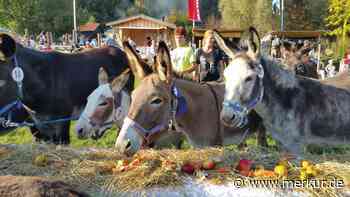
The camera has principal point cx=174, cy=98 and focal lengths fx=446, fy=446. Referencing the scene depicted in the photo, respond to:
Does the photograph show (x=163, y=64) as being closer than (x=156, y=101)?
No

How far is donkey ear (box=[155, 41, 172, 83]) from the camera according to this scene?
4.41 metres

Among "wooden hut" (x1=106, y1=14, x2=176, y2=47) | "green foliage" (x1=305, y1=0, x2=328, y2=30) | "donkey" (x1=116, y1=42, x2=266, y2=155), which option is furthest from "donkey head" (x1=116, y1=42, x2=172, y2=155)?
"green foliage" (x1=305, y1=0, x2=328, y2=30)

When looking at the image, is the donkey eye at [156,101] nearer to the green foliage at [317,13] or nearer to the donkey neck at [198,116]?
the donkey neck at [198,116]

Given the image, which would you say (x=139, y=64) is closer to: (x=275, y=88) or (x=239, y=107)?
(x=239, y=107)

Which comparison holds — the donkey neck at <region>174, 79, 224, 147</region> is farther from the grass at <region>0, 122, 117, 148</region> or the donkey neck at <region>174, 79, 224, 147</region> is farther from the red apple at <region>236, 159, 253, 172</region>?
the grass at <region>0, 122, 117, 148</region>

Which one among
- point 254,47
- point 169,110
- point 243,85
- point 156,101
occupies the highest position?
point 254,47

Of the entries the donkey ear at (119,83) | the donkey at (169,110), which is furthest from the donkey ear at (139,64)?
the donkey ear at (119,83)

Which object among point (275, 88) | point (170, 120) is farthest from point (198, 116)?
point (275, 88)

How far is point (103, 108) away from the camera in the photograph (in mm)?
5246

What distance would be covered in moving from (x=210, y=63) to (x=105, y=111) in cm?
228

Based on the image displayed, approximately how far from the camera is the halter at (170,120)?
4.16 m

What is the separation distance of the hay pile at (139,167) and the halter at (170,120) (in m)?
0.32

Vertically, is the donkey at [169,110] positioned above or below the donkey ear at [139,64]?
below

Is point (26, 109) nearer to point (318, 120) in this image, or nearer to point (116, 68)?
point (116, 68)
